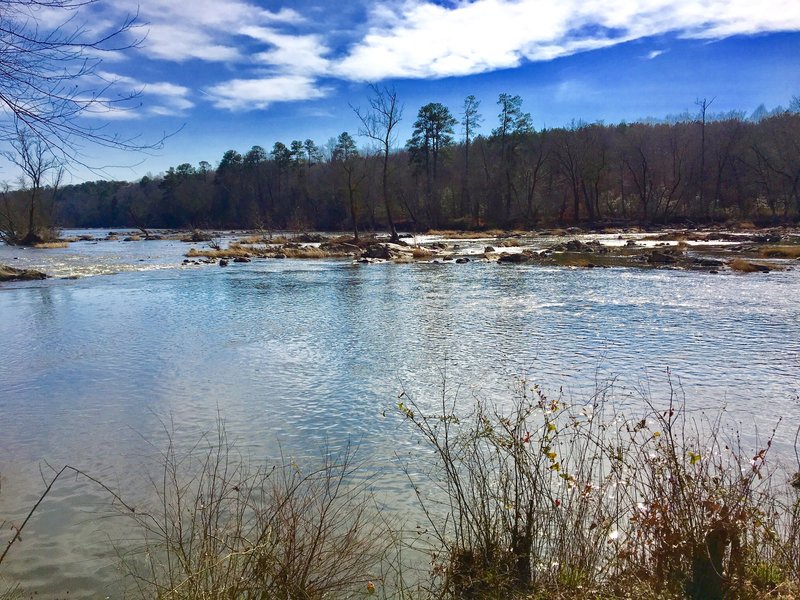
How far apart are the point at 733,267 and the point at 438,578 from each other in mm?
25205

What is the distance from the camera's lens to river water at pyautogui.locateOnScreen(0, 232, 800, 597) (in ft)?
19.2

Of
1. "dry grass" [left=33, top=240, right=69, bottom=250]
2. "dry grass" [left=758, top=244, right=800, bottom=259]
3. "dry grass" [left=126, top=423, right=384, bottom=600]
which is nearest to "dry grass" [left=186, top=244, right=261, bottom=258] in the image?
"dry grass" [left=33, top=240, right=69, bottom=250]

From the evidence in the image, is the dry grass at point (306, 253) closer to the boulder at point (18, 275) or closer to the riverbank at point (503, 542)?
the boulder at point (18, 275)

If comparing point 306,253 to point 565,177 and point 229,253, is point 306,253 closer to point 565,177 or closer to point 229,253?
point 229,253

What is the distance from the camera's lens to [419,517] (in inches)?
191

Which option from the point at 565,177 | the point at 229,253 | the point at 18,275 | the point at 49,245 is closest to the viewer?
the point at 18,275

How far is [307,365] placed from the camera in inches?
404

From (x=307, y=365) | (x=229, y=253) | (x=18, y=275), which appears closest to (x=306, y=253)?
(x=229, y=253)

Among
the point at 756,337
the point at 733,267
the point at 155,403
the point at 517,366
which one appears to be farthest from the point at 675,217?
the point at 155,403

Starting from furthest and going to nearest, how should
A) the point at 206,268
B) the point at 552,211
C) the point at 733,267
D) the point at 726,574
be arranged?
1. the point at 552,211
2. the point at 206,268
3. the point at 733,267
4. the point at 726,574

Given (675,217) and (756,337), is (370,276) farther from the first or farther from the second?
(675,217)

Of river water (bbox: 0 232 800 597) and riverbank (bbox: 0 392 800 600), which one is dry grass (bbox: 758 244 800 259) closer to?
→ river water (bbox: 0 232 800 597)

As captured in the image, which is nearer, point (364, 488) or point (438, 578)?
point (438, 578)

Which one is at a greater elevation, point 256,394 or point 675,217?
point 675,217
